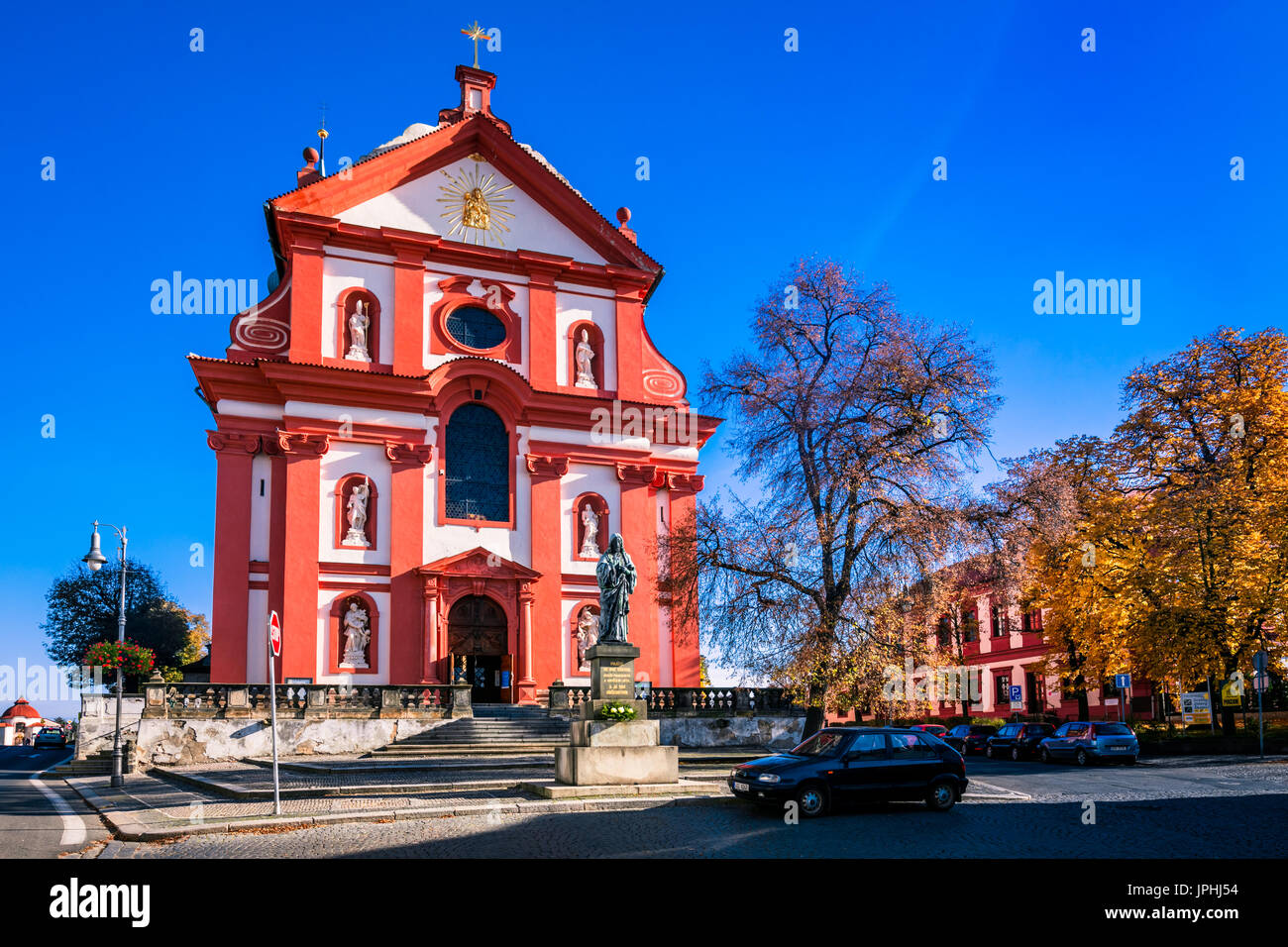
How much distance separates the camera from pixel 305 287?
30.6m

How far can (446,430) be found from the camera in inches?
1238

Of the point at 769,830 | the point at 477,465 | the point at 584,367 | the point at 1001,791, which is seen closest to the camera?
the point at 769,830

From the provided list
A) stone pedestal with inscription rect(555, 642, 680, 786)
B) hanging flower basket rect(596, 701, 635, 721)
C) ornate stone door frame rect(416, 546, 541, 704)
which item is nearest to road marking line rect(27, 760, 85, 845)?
stone pedestal with inscription rect(555, 642, 680, 786)

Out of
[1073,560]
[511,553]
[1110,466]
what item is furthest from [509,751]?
[1110,466]

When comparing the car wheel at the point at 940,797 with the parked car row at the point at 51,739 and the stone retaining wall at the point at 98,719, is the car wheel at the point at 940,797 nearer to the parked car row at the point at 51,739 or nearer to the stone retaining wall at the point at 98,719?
the stone retaining wall at the point at 98,719

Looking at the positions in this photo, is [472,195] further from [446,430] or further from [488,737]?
[488,737]

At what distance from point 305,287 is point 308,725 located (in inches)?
538

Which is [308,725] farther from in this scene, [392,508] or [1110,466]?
[1110,466]

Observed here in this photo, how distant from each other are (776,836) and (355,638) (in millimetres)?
19760

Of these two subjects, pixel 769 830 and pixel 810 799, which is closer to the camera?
pixel 769 830

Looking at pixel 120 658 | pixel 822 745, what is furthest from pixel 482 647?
pixel 822 745

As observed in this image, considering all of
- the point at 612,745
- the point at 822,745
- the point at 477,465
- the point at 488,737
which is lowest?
the point at 488,737

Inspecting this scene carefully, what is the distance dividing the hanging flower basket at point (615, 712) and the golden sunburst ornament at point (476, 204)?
21255mm
